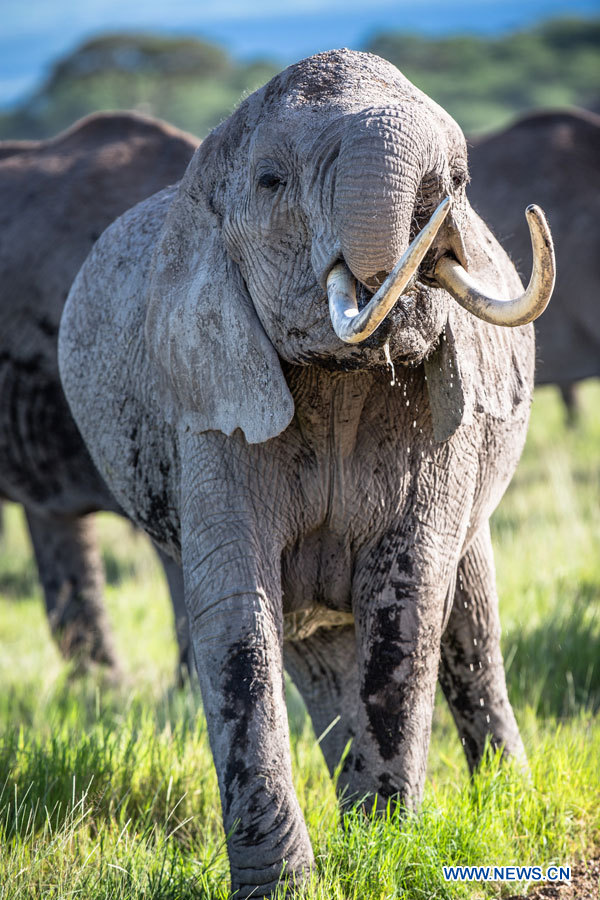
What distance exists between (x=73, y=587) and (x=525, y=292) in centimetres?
416

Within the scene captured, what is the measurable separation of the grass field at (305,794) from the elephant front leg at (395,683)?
0.11 metres

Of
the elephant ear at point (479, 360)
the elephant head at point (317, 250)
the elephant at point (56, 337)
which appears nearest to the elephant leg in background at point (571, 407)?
the elephant at point (56, 337)

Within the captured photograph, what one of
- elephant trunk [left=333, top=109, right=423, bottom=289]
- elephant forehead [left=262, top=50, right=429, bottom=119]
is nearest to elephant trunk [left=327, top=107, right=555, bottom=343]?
elephant trunk [left=333, top=109, right=423, bottom=289]

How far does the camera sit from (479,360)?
3.08 m

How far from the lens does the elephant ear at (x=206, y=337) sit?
9.14 ft

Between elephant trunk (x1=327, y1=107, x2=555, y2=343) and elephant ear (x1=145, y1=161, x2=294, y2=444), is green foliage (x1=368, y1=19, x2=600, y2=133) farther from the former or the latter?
elephant trunk (x1=327, y1=107, x2=555, y2=343)

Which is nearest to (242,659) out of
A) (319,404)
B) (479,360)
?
(319,404)

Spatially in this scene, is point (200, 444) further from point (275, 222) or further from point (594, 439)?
point (594, 439)

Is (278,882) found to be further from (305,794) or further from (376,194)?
(376,194)

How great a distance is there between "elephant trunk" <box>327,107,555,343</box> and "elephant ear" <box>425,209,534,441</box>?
383 mm

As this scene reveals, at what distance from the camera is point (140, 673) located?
6.12 meters

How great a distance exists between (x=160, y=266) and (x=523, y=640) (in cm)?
257

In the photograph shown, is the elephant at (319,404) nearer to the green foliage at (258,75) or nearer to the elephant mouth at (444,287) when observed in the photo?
the elephant mouth at (444,287)

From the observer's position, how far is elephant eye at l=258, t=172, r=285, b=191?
270cm
